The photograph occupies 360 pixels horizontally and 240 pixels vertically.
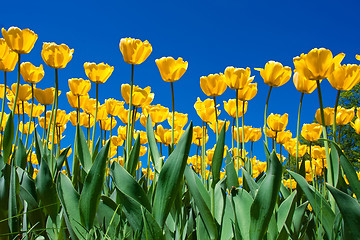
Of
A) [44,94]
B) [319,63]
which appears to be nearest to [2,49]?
[44,94]

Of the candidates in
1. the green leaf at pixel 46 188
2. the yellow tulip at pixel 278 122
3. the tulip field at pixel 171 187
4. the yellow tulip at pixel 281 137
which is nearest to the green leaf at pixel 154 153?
the tulip field at pixel 171 187

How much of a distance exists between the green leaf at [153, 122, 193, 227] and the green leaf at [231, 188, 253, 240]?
0.35 meters

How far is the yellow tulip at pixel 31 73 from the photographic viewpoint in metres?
2.64

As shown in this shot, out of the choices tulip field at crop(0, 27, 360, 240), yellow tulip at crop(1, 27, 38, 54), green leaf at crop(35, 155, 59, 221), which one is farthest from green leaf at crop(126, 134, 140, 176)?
yellow tulip at crop(1, 27, 38, 54)

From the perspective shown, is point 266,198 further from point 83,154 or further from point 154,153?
point 83,154

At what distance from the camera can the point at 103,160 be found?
63.9 inches

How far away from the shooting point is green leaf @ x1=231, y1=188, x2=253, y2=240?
1671mm

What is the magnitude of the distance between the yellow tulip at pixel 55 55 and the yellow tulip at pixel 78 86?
0.90ft

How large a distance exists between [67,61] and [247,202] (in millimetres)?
1535

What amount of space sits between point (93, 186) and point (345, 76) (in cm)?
158

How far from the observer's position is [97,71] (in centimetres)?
246

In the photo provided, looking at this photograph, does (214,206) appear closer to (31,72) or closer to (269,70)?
(269,70)

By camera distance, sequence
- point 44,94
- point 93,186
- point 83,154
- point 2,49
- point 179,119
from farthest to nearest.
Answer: point 179,119
point 44,94
point 2,49
point 83,154
point 93,186

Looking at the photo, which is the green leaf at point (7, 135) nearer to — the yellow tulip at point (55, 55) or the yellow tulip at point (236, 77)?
the yellow tulip at point (55, 55)
